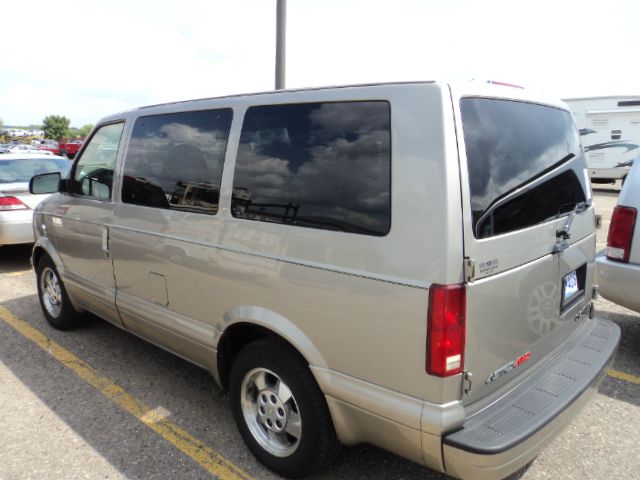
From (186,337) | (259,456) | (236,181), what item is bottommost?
(259,456)

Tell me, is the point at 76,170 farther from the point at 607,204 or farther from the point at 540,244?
the point at 607,204

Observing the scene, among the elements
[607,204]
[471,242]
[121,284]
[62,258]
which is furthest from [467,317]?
[607,204]

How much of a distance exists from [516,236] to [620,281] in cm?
216

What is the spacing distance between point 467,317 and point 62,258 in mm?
3705

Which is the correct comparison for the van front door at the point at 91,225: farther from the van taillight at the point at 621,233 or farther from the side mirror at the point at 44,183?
the van taillight at the point at 621,233

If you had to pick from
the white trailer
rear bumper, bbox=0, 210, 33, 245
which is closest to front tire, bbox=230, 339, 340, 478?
rear bumper, bbox=0, 210, 33, 245

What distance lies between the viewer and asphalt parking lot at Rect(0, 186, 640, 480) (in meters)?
2.67

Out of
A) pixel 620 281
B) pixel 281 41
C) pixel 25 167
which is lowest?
pixel 620 281

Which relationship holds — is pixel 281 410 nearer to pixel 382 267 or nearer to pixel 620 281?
pixel 382 267

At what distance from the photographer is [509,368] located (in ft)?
7.25

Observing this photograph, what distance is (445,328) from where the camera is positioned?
6.15 ft

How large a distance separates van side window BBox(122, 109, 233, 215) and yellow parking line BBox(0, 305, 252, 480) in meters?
1.38

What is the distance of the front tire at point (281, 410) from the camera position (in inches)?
92.1

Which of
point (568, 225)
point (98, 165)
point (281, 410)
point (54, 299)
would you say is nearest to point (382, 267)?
point (281, 410)
